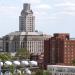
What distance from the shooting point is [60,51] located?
87812mm

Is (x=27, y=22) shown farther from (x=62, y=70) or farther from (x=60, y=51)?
(x=62, y=70)

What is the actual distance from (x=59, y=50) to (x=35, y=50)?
4166cm

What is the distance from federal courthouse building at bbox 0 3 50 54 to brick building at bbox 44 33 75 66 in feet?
110

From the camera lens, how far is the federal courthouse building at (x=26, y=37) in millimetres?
129375

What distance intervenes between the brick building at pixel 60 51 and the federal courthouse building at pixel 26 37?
33537 mm

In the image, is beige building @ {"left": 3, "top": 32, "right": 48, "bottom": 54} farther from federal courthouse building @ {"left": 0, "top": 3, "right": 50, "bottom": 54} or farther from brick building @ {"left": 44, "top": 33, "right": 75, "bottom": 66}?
brick building @ {"left": 44, "top": 33, "right": 75, "bottom": 66}

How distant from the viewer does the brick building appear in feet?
287

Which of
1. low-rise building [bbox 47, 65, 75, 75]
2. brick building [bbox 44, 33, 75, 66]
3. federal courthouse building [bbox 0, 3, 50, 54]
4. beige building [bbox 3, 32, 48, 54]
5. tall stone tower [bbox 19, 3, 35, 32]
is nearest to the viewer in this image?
low-rise building [bbox 47, 65, 75, 75]

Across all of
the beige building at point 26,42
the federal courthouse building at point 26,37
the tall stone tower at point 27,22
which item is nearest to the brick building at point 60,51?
the federal courthouse building at point 26,37

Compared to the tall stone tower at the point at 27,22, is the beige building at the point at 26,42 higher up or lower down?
lower down

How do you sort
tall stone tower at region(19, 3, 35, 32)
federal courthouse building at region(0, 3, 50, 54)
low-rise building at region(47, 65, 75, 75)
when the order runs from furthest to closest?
tall stone tower at region(19, 3, 35, 32) < federal courthouse building at region(0, 3, 50, 54) < low-rise building at region(47, 65, 75, 75)

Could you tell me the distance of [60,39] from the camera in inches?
3472

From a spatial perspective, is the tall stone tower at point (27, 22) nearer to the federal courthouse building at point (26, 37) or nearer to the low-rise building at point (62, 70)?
the federal courthouse building at point (26, 37)

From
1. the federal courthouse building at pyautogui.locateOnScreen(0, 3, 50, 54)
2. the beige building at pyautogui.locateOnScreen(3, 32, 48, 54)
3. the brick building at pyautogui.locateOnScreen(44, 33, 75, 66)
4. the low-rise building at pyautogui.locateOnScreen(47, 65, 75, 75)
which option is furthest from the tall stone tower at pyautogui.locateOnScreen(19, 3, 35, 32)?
the low-rise building at pyautogui.locateOnScreen(47, 65, 75, 75)
